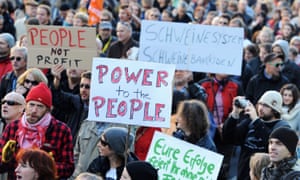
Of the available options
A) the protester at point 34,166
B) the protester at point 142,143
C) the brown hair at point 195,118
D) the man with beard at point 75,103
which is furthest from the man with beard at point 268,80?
the protester at point 34,166

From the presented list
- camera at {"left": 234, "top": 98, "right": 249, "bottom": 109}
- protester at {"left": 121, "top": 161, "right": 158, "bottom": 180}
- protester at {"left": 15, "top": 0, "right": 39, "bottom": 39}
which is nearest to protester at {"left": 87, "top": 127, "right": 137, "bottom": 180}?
protester at {"left": 121, "top": 161, "right": 158, "bottom": 180}

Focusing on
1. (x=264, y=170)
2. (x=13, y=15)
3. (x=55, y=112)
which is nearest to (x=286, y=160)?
(x=264, y=170)

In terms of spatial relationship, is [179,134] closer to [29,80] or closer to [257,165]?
[257,165]

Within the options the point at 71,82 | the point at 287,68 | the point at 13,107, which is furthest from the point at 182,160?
the point at 287,68

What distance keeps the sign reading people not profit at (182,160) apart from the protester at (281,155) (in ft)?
1.42

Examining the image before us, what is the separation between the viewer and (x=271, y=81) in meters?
13.1

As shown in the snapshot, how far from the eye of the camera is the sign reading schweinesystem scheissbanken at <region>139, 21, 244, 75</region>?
1208 centimetres

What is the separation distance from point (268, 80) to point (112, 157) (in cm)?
474

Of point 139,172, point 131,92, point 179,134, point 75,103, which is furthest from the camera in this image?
point 75,103

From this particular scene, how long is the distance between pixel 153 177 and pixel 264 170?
1.91 meters

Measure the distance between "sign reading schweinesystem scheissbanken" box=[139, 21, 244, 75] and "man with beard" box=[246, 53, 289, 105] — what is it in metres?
0.89

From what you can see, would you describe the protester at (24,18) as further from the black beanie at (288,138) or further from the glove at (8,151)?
the black beanie at (288,138)

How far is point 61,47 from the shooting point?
1140 centimetres

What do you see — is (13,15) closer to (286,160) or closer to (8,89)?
(8,89)
